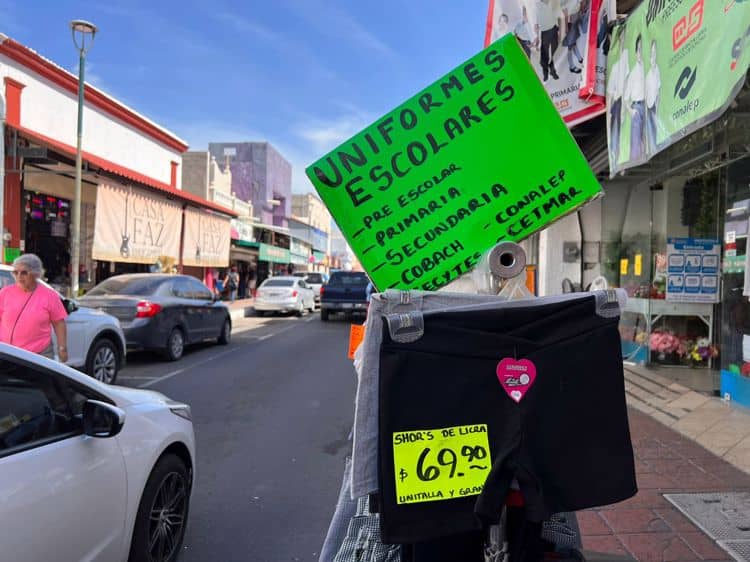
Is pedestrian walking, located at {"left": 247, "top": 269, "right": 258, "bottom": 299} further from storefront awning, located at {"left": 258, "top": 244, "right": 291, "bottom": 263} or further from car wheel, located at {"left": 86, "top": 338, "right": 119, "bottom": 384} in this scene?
car wheel, located at {"left": 86, "top": 338, "right": 119, "bottom": 384}

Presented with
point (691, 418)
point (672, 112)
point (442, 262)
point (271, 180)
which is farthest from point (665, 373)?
point (271, 180)

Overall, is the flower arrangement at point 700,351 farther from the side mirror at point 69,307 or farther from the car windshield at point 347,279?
the car windshield at point 347,279

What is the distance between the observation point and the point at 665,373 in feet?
28.0

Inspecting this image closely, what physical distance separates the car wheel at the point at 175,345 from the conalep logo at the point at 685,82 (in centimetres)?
898

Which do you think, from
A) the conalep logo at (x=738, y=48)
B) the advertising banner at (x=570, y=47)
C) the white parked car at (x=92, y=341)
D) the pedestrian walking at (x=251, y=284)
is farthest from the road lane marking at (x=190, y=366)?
the pedestrian walking at (x=251, y=284)

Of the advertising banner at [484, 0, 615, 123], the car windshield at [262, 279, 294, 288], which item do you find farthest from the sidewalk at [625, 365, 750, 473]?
the car windshield at [262, 279, 294, 288]

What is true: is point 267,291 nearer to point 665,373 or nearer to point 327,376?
point 327,376

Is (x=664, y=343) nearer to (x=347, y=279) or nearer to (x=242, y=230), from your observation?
(x=347, y=279)

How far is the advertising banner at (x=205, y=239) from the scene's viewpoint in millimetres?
21812

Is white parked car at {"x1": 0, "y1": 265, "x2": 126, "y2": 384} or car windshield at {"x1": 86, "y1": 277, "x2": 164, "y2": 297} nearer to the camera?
white parked car at {"x1": 0, "y1": 265, "x2": 126, "y2": 384}

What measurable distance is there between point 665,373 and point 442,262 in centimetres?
793

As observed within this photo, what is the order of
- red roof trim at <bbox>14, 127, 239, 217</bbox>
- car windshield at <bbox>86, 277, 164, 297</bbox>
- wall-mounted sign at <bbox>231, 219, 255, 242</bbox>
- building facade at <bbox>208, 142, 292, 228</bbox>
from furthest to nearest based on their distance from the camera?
building facade at <bbox>208, 142, 292, 228</bbox> → wall-mounted sign at <bbox>231, 219, 255, 242</bbox> → red roof trim at <bbox>14, 127, 239, 217</bbox> → car windshield at <bbox>86, 277, 164, 297</bbox>

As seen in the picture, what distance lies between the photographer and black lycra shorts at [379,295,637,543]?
1.47m

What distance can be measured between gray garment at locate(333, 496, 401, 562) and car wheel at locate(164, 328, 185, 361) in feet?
30.2
